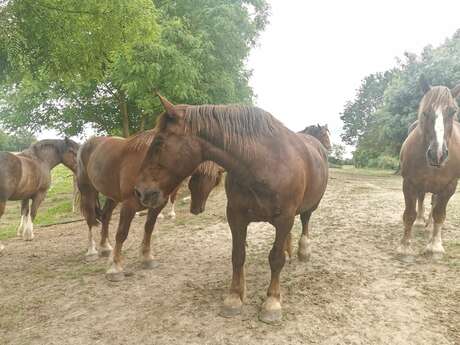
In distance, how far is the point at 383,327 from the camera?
9.83 feet

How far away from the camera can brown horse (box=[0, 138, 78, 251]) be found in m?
6.26

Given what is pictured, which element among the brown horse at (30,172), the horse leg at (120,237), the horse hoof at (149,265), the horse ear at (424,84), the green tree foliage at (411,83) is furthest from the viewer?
the green tree foliage at (411,83)

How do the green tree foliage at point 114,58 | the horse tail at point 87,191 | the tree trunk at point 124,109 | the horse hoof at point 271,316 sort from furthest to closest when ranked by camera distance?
the tree trunk at point 124,109
the horse tail at point 87,191
the green tree foliage at point 114,58
the horse hoof at point 271,316

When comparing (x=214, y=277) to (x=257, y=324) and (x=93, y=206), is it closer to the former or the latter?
(x=257, y=324)

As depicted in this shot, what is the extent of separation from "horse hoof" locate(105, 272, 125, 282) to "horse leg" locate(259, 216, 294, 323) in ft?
6.71

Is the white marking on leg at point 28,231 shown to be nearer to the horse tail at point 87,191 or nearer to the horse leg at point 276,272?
the horse tail at point 87,191

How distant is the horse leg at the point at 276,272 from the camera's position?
3.17 meters

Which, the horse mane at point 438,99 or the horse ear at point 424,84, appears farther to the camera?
the horse ear at point 424,84

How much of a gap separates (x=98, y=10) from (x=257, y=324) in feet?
16.3

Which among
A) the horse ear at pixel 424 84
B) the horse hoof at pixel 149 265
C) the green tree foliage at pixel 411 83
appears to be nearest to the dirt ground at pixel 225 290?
the horse hoof at pixel 149 265

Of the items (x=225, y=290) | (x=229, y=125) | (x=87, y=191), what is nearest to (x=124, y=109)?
(x=87, y=191)

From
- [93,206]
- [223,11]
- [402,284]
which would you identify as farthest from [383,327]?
[223,11]

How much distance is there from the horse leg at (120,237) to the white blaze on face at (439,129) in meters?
3.80

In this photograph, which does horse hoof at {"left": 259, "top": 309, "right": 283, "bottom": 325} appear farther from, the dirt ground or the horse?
the horse
